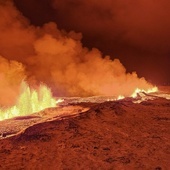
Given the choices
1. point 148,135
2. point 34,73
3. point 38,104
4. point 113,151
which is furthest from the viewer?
point 34,73

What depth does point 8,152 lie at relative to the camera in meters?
11.4

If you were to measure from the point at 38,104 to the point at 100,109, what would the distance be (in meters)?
13.5

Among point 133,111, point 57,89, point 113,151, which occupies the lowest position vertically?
point 113,151

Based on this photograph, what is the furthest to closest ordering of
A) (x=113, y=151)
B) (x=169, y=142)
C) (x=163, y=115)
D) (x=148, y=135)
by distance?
(x=163, y=115)
(x=148, y=135)
(x=169, y=142)
(x=113, y=151)

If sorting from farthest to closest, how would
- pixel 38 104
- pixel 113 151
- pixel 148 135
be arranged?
pixel 38 104
pixel 148 135
pixel 113 151

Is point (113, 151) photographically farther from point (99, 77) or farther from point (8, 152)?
point (99, 77)

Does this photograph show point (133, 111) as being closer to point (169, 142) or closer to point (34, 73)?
point (169, 142)

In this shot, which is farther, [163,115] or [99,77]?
[99,77]

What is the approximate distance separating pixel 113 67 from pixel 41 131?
39678 millimetres

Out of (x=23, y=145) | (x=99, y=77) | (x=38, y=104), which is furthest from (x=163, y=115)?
(x=99, y=77)

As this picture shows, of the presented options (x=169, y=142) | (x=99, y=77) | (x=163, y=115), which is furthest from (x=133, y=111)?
(x=99, y=77)

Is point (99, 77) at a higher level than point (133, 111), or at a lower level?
higher

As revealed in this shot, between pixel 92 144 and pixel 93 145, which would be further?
pixel 92 144

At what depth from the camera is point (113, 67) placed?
5247cm
